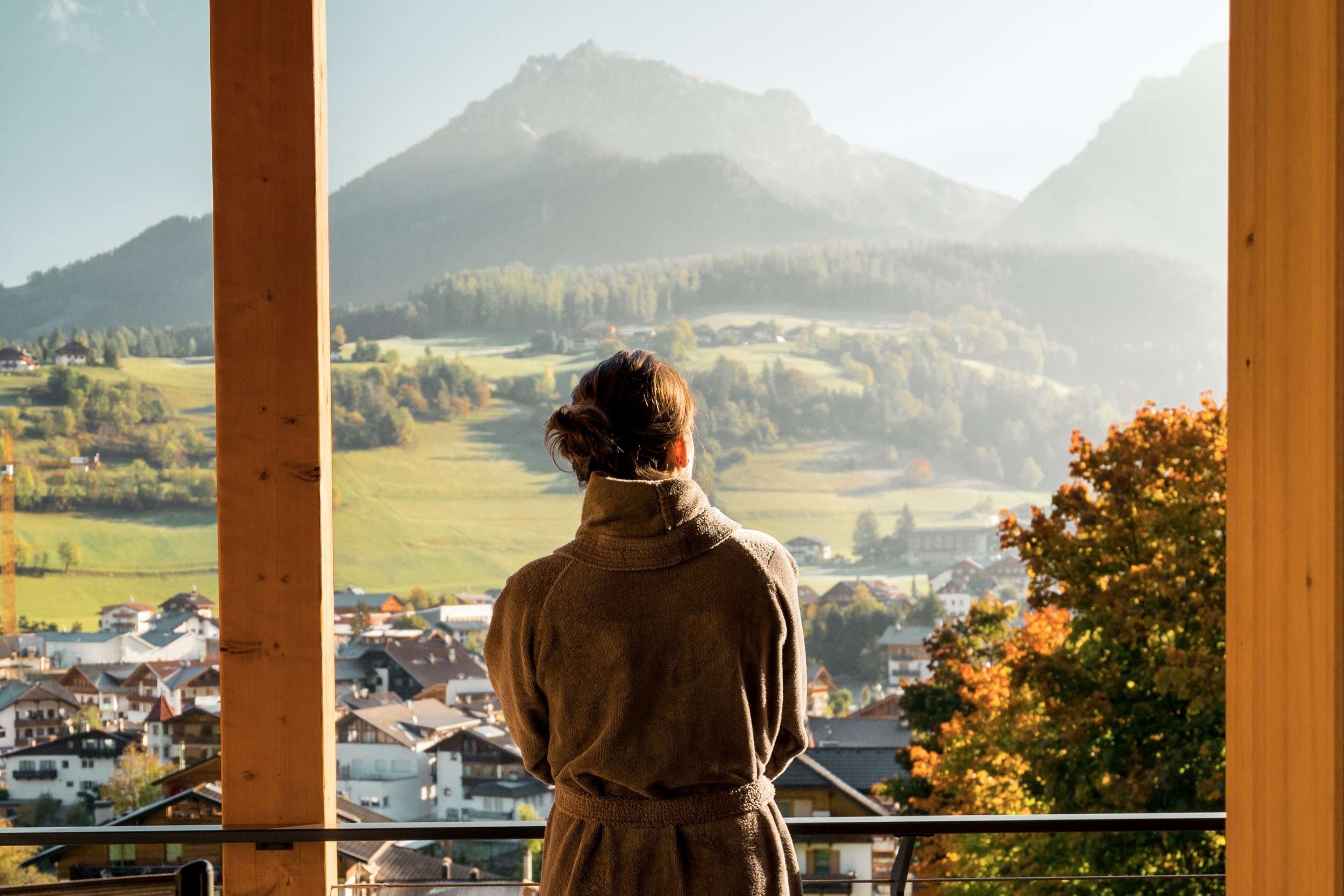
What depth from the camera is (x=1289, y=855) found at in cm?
96

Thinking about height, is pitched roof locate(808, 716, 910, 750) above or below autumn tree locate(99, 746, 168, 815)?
below

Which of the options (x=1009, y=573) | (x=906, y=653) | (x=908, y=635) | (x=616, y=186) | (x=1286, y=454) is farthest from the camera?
(x=616, y=186)

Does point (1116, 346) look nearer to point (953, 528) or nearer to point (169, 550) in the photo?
point (953, 528)

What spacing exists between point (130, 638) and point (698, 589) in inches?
320

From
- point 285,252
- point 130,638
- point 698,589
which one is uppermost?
point 285,252

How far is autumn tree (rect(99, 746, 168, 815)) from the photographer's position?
21.5ft

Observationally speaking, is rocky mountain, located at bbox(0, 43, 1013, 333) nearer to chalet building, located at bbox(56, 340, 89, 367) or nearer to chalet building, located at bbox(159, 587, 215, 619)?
chalet building, located at bbox(56, 340, 89, 367)

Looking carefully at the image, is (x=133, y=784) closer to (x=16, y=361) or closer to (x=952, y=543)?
(x=16, y=361)

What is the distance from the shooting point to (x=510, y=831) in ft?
4.78

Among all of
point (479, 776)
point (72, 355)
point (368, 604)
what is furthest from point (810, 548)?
point (72, 355)

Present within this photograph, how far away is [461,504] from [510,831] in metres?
10.2

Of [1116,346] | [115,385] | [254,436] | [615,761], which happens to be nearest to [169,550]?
[115,385]

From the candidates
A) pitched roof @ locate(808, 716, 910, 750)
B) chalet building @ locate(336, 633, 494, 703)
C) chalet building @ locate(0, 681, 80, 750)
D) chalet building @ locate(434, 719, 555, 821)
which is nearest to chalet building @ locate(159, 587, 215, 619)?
chalet building @ locate(336, 633, 494, 703)

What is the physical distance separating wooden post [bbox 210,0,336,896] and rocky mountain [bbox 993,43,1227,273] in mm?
15422
